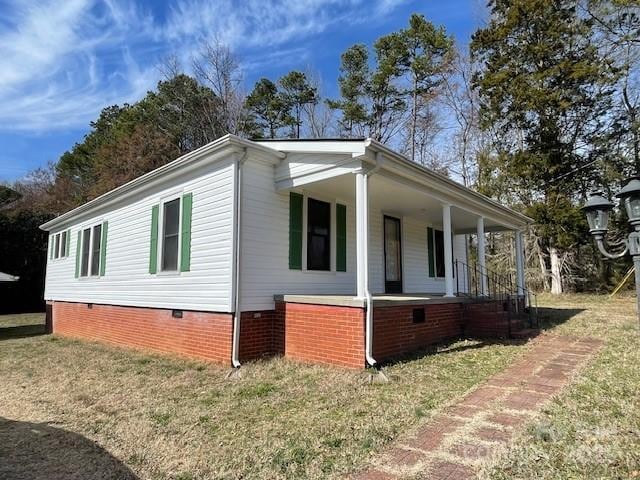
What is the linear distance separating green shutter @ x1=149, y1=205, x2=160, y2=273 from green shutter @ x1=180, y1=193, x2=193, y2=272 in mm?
958

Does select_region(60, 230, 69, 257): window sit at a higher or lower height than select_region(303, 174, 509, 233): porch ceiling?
lower

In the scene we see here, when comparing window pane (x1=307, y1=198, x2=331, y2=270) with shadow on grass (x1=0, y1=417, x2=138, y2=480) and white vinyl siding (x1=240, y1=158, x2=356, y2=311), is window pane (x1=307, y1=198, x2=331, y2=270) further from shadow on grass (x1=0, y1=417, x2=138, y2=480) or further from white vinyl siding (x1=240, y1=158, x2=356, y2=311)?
shadow on grass (x1=0, y1=417, x2=138, y2=480)

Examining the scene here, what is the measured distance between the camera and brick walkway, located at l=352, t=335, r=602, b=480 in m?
2.94

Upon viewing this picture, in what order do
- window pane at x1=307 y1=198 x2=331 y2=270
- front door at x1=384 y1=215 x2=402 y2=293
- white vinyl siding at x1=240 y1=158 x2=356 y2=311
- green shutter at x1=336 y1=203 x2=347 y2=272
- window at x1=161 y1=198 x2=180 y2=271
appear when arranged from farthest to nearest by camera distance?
front door at x1=384 y1=215 x2=402 y2=293 < green shutter at x1=336 y1=203 x2=347 y2=272 < window at x1=161 y1=198 x2=180 y2=271 < window pane at x1=307 y1=198 x2=331 y2=270 < white vinyl siding at x1=240 y1=158 x2=356 y2=311

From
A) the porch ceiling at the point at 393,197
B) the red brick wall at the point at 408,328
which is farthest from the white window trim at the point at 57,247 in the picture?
the red brick wall at the point at 408,328

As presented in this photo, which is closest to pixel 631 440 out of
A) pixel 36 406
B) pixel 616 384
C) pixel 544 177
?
pixel 616 384

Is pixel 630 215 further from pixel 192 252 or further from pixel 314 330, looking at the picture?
pixel 192 252

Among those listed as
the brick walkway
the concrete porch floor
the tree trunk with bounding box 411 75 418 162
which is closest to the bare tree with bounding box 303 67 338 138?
the tree trunk with bounding box 411 75 418 162

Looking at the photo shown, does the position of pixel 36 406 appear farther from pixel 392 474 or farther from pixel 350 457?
pixel 392 474

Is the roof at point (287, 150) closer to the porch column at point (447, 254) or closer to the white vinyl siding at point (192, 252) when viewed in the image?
the white vinyl siding at point (192, 252)

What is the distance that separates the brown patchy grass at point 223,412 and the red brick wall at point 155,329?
12.8 inches

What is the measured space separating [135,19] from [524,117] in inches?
650

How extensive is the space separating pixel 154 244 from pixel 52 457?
5161 millimetres

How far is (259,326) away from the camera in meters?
6.70
